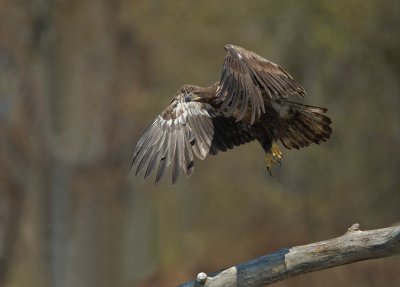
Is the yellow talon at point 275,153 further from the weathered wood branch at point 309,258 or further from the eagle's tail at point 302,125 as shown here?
the weathered wood branch at point 309,258

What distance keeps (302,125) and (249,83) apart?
1155 millimetres

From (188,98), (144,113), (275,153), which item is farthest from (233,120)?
(144,113)

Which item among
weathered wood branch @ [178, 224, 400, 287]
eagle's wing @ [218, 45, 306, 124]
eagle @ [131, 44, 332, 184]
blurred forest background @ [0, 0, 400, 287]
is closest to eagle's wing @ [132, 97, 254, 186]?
eagle @ [131, 44, 332, 184]

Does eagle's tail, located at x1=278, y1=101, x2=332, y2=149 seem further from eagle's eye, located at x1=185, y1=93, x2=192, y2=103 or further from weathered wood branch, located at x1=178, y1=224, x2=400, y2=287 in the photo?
weathered wood branch, located at x1=178, y1=224, x2=400, y2=287

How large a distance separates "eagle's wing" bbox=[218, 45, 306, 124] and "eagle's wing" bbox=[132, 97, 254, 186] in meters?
0.67

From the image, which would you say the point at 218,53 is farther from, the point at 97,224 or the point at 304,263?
the point at 304,263

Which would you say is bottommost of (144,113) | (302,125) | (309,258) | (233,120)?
(309,258)

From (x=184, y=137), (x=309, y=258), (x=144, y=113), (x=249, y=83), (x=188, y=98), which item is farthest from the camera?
(x=144, y=113)

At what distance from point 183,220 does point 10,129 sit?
19.7 meters

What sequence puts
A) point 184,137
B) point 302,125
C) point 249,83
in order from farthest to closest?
1. point 302,125
2. point 184,137
3. point 249,83

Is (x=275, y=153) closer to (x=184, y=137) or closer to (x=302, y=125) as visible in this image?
(x=302, y=125)

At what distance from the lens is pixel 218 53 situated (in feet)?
82.4

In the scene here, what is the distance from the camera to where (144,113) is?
2528cm

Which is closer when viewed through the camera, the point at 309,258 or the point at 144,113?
the point at 309,258
